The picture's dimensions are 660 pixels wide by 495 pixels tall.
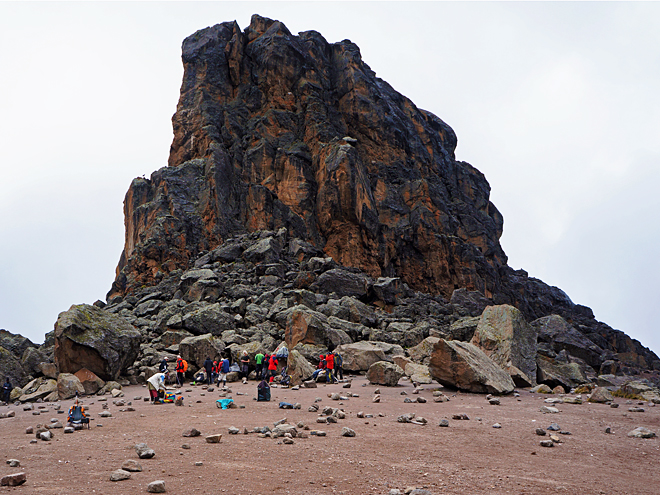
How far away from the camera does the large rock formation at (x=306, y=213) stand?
154 feet

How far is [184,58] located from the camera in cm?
7969

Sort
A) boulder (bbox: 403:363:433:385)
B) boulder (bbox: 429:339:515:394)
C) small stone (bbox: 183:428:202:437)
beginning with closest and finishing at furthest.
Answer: small stone (bbox: 183:428:202:437)
boulder (bbox: 429:339:515:394)
boulder (bbox: 403:363:433:385)

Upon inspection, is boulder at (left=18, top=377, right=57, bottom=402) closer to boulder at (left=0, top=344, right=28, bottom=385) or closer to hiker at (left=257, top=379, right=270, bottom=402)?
boulder at (left=0, top=344, right=28, bottom=385)

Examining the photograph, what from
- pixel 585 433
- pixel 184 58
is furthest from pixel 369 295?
pixel 184 58

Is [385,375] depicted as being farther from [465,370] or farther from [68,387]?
[68,387]

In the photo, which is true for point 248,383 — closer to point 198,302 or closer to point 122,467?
point 122,467

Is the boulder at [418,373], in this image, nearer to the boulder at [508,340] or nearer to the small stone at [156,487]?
the boulder at [508,340]

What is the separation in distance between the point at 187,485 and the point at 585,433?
9.53 metres

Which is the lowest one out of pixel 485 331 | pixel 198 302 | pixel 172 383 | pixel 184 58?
pixel 172 383

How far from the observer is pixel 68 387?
21547 millimetres

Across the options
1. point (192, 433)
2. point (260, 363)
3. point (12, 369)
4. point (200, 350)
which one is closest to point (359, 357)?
point (260, 363)

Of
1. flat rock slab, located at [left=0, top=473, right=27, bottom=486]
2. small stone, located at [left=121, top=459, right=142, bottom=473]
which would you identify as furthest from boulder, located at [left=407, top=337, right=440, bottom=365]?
flat rock slab, located at [left=0, top=473, right=27, bottom=486]

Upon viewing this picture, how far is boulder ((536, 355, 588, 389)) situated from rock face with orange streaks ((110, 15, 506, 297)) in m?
41.5

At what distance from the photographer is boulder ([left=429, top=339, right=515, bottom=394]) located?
18.2 metres
